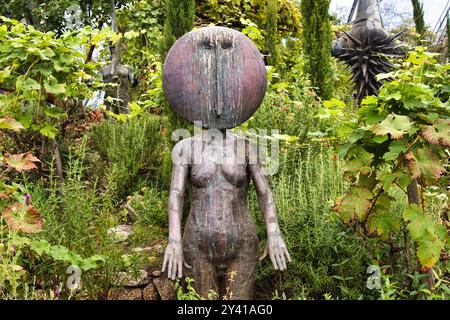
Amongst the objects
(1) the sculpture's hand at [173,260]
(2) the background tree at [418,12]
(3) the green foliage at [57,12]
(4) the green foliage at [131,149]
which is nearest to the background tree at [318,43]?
(4) the green foliage at [131,149]

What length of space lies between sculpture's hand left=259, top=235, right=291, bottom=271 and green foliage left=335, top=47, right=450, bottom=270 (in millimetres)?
338

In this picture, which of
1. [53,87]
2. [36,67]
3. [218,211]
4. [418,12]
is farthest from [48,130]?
[418,12]

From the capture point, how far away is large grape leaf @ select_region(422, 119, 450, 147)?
2.05 m

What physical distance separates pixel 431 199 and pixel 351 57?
344cm

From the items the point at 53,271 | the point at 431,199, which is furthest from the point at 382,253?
the point at 53,271

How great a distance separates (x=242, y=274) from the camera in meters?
2.40

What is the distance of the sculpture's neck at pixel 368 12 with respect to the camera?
620 centimetres

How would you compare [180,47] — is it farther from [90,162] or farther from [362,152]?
[90,162]

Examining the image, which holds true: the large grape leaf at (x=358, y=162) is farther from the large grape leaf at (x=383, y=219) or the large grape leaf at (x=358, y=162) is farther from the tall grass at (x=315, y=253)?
the tall grass at (x=315, y=253)

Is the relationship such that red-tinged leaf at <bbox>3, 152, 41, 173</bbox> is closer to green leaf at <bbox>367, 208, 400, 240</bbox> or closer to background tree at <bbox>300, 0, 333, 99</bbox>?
green leaf at <bbox>367, 208, 400, 240</bbox>

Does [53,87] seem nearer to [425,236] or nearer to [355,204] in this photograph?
[355,204]

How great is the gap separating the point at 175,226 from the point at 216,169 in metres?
0.37

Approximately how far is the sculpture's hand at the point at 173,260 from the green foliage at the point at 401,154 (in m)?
0.83
